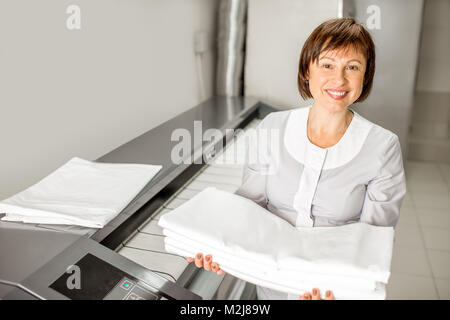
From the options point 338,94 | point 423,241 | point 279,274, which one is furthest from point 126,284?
point 423,241

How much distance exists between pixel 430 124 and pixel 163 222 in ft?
12.4

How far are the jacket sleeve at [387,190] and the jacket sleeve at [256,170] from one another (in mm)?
274

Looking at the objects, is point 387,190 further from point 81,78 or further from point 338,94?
point 81,78

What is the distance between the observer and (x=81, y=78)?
1.41 m

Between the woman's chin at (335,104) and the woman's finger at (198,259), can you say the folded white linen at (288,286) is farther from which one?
the woman's chin at (335,104)

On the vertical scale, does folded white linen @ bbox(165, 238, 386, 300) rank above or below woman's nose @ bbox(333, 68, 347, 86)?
below

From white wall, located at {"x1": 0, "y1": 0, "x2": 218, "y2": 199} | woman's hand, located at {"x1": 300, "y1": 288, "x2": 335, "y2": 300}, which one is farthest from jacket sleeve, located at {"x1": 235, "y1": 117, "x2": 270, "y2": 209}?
white wall, located at {"x1": 0, "y1": 0, "x2": 218, "y2": 199}

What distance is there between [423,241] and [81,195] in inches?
93.1

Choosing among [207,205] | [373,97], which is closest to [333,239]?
[207,205]

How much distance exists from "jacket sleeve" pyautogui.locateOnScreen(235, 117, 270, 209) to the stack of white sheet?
17 centimetres

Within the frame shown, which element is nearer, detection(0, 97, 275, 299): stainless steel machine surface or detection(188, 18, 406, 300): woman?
detection(0, 97, 275, 299): stainless steel machine surface

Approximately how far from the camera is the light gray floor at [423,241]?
2.29m

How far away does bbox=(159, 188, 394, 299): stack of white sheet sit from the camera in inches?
32.0

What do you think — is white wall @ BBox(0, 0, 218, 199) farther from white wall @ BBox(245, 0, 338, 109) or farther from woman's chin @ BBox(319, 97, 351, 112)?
woman's chin @ BBox(319, 97, 351, 112)
